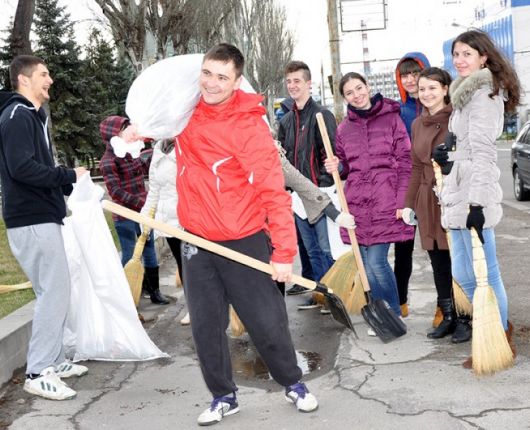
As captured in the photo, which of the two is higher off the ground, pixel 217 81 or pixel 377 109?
pixel 217 81

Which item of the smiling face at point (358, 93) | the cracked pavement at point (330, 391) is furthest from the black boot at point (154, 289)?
the smiling face at point (358, 93)

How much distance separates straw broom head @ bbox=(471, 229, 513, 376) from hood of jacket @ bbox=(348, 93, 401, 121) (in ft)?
4.33

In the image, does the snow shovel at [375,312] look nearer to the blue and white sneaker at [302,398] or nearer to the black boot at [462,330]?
the black boot at [462,330]

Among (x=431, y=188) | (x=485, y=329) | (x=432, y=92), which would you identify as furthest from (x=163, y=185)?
(x=485, y=329)

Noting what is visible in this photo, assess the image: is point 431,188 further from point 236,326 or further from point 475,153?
point 236,326

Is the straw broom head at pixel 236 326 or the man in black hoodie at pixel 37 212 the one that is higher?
the man in black hoodie at pixel 37 212

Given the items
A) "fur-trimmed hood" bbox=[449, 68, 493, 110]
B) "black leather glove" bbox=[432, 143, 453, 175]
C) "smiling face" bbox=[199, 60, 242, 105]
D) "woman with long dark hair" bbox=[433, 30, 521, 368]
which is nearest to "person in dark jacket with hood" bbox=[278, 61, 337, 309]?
"black leather glove" bbox=[432, 143, 453, 175]

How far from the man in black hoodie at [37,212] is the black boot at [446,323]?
7.81ft

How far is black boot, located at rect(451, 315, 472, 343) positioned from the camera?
4.88 metres

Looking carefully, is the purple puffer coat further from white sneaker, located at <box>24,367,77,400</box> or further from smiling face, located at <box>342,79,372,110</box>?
white sneaker, located at <box>24,367,77,400</box>

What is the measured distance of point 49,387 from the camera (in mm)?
4348

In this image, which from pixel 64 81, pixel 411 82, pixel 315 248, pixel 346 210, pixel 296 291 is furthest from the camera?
pixel 64 81

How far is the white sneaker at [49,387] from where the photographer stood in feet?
14.2

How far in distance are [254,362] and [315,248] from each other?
1.54 meters
